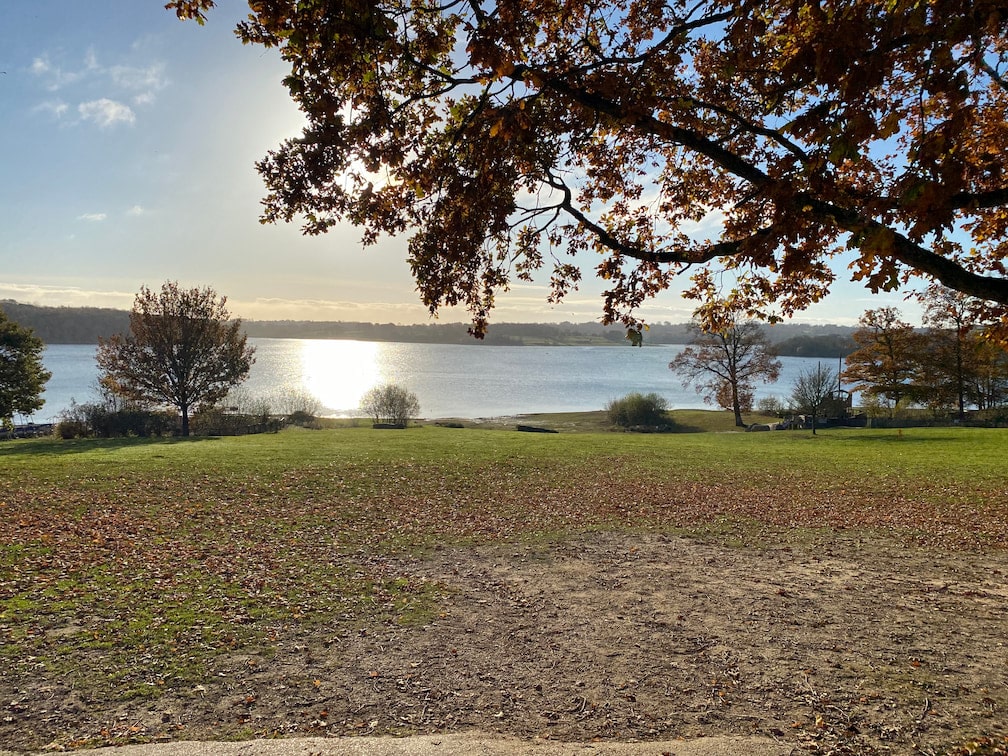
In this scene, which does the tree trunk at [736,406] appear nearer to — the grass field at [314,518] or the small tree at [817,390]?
the small tree at [817,390]

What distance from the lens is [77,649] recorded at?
18.6 ft

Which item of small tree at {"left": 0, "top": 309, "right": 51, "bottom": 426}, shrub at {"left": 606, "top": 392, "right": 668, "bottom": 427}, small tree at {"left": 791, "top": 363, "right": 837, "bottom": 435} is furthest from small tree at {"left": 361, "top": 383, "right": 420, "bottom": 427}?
small tree at {"left": 791, "top": 363, "right": 837, "bottom": 435}

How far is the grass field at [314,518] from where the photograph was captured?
6.21m

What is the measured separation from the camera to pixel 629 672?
546 cm

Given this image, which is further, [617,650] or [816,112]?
[617,650]

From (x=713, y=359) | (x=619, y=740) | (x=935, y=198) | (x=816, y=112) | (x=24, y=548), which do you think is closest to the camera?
(x=935, y=198)

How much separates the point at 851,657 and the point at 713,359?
43.3m

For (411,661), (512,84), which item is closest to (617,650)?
(411,661)

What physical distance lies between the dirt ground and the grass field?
458 millimetres

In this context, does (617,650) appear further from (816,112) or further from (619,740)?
(816,112)

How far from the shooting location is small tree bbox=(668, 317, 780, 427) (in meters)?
46.1

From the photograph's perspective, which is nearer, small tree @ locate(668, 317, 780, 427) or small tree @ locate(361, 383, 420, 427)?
small tree @ locate(361, 383, 420, 427)

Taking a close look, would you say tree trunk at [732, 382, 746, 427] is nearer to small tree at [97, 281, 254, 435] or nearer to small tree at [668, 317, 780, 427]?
small tree at [668, 317, 780, 427]

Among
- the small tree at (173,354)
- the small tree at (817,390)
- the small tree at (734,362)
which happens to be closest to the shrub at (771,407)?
the small tree at (734,362)
